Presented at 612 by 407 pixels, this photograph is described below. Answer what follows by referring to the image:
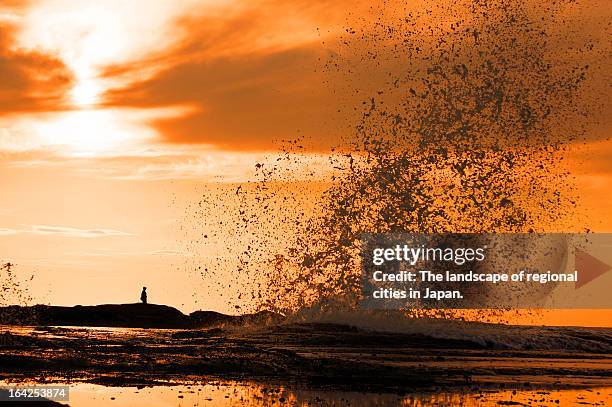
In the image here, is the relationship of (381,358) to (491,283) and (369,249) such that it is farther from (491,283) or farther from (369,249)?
(491,283)

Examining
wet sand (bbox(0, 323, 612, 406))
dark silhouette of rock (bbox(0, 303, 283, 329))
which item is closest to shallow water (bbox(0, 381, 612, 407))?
wet sand (bbox(0, 323, 612, 406))

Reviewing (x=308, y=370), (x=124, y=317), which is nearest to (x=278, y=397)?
(x=308, y=370)

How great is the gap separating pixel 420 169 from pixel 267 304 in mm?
12395

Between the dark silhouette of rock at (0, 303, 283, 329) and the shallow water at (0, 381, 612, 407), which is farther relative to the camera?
the dark silhouette of rock at (0, 303, 283, 329)

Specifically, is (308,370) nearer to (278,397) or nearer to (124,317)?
(278,397)

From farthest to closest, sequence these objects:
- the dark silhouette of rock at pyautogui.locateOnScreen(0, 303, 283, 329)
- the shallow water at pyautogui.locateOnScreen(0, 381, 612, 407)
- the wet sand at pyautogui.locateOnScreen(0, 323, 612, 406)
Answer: the dark silhouette of rock at pyautogui.locateOnScreen(0, 303, 283, 329), the wet sand at pyautogui.locateOnScreen(0, 323, 612, 406), the shallow water at pyautogui.locateOnScreen(0, 381, 612, 407)

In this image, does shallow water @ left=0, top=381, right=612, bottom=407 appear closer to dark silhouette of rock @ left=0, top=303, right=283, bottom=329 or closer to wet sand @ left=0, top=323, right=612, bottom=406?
wet sand @ left=0, top=323, right=612, bottom=406

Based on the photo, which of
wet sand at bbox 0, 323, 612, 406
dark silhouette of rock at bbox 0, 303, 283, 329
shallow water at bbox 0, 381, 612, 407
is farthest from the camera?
dark silhouette of rock at bbox 0, 303, 283, 329

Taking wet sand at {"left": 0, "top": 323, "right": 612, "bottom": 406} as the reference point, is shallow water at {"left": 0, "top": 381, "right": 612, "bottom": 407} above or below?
below

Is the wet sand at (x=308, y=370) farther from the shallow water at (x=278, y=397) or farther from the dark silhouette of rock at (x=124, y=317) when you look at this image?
the dark silhouette of rock at (x=124, y=317)

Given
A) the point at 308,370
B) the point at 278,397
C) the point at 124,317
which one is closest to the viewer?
the point at 278,397

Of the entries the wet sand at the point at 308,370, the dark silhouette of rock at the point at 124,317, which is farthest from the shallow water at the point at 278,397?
the dark silhouette of rock at the point at 124,317

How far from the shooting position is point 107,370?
2708cm

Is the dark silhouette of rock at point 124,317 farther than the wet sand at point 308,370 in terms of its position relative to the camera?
Yes
